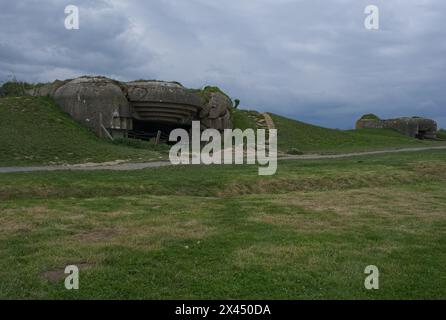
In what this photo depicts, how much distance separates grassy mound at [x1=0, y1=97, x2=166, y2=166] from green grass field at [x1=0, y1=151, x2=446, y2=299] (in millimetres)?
5606

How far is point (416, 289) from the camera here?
5.40 m

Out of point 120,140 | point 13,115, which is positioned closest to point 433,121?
point 120,140

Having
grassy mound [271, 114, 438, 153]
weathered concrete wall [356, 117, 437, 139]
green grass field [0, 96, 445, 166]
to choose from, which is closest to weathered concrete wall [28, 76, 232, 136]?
green grass field [0, 96, 445, 166]

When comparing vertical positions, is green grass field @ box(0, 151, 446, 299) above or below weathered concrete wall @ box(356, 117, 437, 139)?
below

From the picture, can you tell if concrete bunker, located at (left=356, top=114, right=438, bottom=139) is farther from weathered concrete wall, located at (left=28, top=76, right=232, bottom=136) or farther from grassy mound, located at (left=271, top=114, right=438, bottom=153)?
weathered concrete wall, located at (left=28, top=76, right=232, bottom=136)

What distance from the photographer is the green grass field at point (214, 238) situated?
5.42 m

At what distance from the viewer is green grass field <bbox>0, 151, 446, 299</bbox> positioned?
17.8 feet

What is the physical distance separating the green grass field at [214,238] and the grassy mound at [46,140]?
18.4 ft

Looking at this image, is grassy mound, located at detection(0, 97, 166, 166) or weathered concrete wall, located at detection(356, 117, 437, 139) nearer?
grassy mound, located at detection(0, 97, 166, 166)

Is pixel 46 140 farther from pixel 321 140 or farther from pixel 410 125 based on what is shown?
pixel 410 125

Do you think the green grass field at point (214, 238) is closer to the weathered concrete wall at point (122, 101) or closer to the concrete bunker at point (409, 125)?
the weathered concrete wall at point (122, 101)

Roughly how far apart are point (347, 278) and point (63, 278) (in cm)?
315

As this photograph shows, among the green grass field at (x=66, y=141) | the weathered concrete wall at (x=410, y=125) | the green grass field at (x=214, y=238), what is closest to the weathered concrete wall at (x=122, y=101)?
the green grass field at (x=66, y=141)
